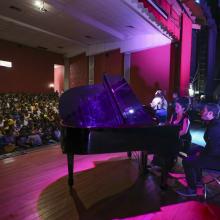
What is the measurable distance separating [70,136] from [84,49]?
10.9 meters

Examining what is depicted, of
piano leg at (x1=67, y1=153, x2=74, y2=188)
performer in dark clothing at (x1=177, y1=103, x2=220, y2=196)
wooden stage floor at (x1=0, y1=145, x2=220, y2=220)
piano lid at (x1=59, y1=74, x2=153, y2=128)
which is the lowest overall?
wooden stage floor at (x1=0, y1=145, x2=220, y2=220)

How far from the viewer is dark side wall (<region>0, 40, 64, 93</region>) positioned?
11.5 metres

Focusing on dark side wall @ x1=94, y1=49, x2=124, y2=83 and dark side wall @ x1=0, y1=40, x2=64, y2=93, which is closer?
dark side wall @ x1=94, y1=49, x2=124, y2=83

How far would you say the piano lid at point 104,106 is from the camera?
10.8ft

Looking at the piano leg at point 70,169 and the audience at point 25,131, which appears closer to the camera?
the piano leg at point 70,169

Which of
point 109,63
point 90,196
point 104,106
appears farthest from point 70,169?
point 109,63

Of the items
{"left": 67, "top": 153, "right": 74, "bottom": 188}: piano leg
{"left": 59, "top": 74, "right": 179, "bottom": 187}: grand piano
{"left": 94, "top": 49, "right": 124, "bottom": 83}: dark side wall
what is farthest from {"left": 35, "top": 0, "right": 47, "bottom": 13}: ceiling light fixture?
{"left": 67, "top": 153, "right": 74, "bottom": 188}: piano leg

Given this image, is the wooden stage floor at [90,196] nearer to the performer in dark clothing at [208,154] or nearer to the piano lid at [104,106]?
the performer in dark clothing at [208,154]

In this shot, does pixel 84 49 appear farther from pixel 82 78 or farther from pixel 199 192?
pixel 199 192

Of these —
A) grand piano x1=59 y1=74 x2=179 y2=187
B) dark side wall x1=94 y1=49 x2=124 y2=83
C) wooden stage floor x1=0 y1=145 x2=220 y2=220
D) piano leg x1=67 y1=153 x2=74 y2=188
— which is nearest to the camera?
wooden stage floor x1=0 y1=145 x2=220 y2=220

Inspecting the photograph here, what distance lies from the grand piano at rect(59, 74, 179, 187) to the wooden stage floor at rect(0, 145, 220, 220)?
11.9 inches

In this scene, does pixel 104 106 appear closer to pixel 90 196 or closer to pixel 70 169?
pixel 70 169

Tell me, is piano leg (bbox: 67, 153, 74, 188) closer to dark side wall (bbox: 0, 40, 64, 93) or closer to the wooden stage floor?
the wooden stage floor

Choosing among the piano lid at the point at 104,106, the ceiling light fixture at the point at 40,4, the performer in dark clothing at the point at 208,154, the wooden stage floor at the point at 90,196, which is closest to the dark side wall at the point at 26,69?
the ceiling light fixture at the point at 40,4
